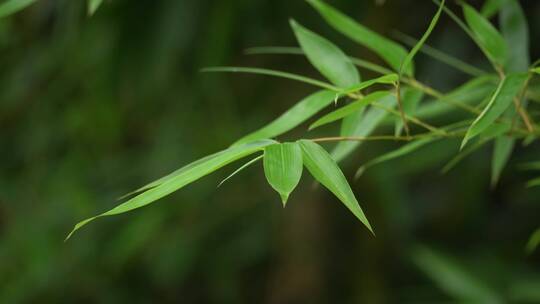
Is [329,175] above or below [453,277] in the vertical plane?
above

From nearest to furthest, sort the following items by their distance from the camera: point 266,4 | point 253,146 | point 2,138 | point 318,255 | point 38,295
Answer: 1. point 253,146
2. point 266,4
3. point 318,255
4. point 38,295
5. point 2,138

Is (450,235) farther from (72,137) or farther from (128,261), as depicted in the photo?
(72,137)

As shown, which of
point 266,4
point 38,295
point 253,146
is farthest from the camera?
point 38,295

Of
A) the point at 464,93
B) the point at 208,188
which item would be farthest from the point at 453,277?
the point at 464,93

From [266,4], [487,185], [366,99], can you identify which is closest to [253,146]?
[366,99]

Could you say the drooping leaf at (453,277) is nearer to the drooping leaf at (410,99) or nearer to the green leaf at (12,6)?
the drooping leaf at (410,99)

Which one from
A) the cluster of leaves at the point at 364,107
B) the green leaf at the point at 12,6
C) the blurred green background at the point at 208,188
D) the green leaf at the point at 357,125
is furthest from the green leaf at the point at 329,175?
the blurred green background at the point at 208,188

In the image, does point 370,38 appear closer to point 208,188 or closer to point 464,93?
point 464,93
